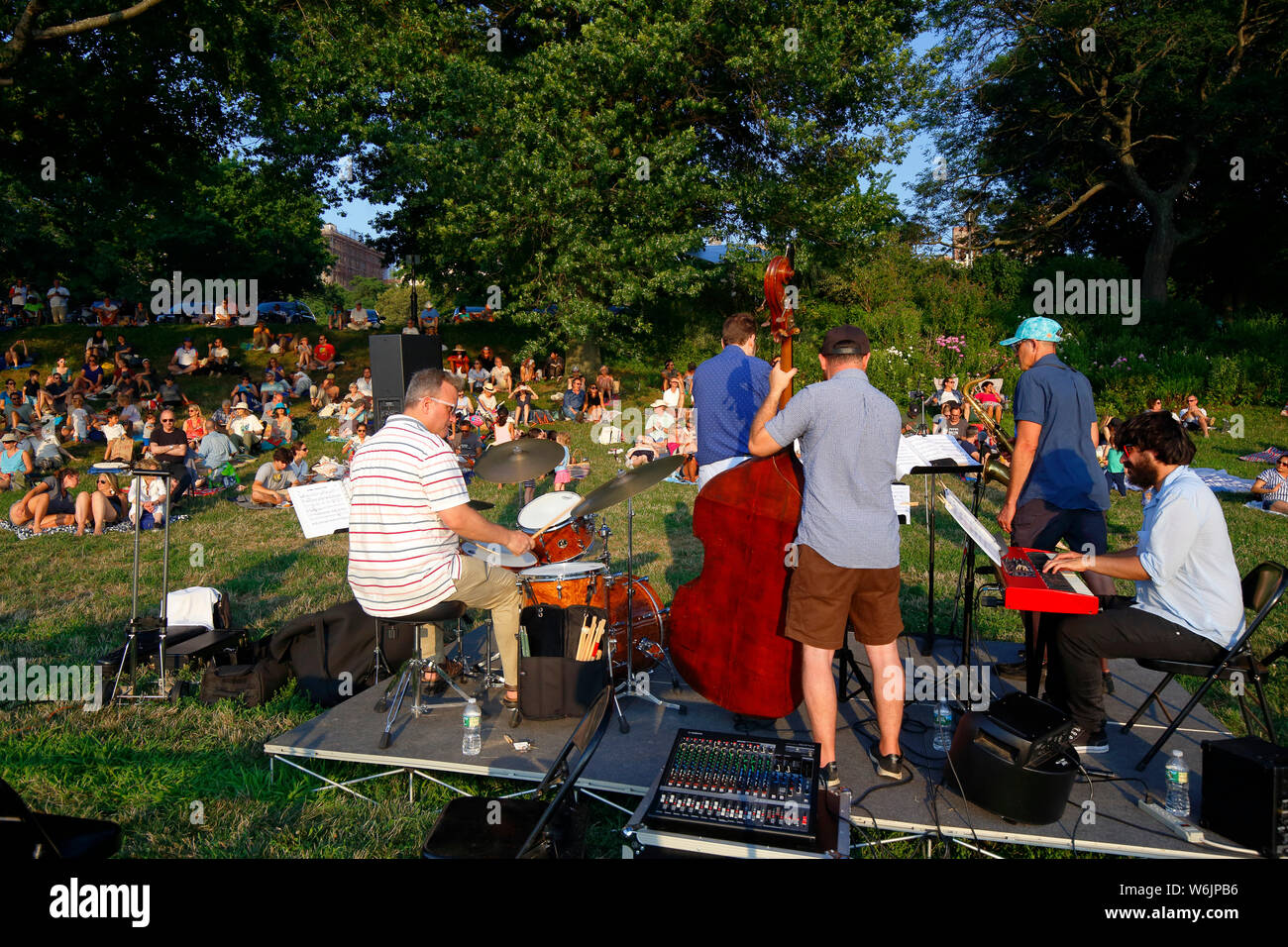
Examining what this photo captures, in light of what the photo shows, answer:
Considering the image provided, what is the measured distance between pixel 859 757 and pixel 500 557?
221 cm

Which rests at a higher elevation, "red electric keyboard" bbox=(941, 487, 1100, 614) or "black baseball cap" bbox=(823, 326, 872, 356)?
"black baseball cap" bbox=(823, 326, 872, 356)

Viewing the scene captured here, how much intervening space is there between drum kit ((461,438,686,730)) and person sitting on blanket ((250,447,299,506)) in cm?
799

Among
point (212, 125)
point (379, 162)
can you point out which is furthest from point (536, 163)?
point (379, 162)

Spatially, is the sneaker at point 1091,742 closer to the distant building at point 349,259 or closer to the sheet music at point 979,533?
the sheet music at point 979,533

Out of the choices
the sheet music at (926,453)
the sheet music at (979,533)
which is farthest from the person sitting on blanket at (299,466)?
the sheet music at (979,533)

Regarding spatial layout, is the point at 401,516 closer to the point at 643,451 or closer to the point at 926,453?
the point at 926,453

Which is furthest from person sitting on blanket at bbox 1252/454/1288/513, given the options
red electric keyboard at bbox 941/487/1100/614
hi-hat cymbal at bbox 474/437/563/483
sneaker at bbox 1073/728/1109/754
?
hi-hat cymbal at bbox 474/437/563/483

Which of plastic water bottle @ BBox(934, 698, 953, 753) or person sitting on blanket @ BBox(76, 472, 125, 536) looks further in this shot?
person sitting on blanket @ BBox(76, 472, 125, 536)

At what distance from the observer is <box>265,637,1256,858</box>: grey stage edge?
3.52m

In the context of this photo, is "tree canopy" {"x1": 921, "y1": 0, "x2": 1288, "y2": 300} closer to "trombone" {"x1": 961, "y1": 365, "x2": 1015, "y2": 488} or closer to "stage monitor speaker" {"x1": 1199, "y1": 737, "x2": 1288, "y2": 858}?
"trombone" {"x1": 961, "y1": 365, "x2": 1015, "y2": 488}

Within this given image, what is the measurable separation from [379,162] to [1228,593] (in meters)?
24.5

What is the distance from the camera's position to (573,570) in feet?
15.1

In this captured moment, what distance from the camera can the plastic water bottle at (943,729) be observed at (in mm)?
4320

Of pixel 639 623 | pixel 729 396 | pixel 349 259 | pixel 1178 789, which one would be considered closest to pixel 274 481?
pixel 639 623
